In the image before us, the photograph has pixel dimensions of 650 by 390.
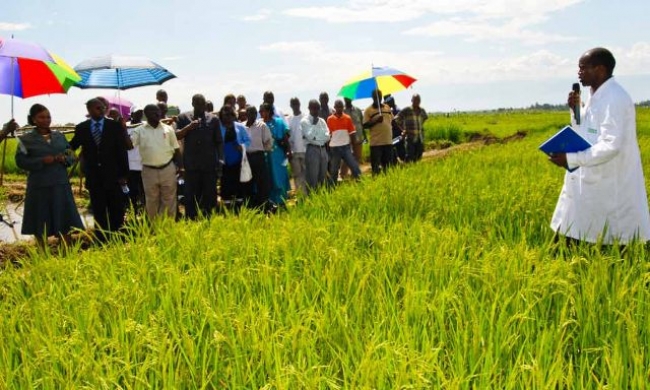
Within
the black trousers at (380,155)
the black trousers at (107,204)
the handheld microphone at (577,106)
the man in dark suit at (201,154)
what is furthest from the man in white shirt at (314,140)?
the handheld microphone at (577,106)

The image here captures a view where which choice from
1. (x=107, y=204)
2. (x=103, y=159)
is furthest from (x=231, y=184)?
(x=103, y=159)

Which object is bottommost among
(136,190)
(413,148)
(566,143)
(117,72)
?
(136,190)

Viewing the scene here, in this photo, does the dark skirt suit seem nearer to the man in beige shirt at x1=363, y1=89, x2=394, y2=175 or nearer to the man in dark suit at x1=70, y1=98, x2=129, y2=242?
the man in dark suit at x1=70, y1=98, x2=129, y2=242

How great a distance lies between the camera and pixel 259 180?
28.0 ft

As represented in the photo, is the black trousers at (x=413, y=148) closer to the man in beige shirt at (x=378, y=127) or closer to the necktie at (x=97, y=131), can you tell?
the man in beige shirt at (x=378, y=127)

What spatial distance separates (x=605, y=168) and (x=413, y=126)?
778 centimetres

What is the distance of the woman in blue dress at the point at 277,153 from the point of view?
8556 mm

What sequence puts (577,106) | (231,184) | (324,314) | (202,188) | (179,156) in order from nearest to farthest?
(324,314) < (577,106) < (202,188) < (179,156) < (231,184)

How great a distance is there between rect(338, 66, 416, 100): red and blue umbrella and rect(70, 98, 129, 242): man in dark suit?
4952 millimetres

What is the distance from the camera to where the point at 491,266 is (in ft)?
10.4

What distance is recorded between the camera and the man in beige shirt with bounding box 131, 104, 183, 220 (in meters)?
6.64

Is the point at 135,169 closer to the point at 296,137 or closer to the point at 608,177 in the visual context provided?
the point at 296,137

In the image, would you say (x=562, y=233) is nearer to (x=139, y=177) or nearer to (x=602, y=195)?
(x=602, y=195)

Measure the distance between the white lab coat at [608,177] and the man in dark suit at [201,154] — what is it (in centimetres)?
447
